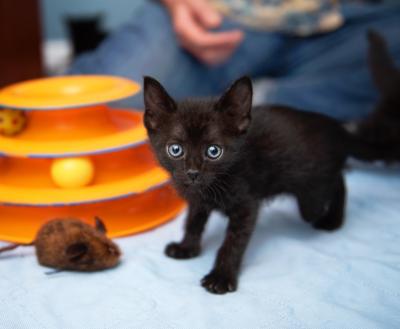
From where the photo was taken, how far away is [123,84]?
1683mm

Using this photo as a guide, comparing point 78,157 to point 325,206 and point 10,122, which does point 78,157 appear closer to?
point 10,122

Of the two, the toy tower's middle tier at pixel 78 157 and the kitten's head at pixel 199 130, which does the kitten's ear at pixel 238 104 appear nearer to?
the kitten's head at pixel 199 130

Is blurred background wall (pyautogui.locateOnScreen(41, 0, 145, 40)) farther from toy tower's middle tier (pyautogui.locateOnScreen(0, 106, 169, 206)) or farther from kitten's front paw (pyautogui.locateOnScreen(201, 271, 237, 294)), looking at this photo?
kitten's front paw (pyautogui.locateOnScreen(201, 271, 237, 294))

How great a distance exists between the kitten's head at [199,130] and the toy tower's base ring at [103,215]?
0.34 m

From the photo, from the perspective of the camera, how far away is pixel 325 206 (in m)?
1.52

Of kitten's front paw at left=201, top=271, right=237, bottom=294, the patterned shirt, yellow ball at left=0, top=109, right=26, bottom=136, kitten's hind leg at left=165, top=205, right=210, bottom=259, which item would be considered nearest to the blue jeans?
the patterned shirt

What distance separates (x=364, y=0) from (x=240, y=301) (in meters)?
2.75

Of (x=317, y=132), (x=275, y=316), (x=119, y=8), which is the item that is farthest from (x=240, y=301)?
(x=119, y=8)

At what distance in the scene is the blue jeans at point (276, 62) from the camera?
86.5 inches

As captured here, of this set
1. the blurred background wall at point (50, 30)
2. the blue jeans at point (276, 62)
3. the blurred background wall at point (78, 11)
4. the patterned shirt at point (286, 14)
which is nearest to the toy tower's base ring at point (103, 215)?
the blue jeans at point (276, 62)

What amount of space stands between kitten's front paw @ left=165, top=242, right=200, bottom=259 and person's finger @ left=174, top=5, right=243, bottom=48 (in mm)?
960

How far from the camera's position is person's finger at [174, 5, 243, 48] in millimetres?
2014

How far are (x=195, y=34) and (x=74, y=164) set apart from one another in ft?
2.78

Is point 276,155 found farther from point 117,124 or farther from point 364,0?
point 364,0
